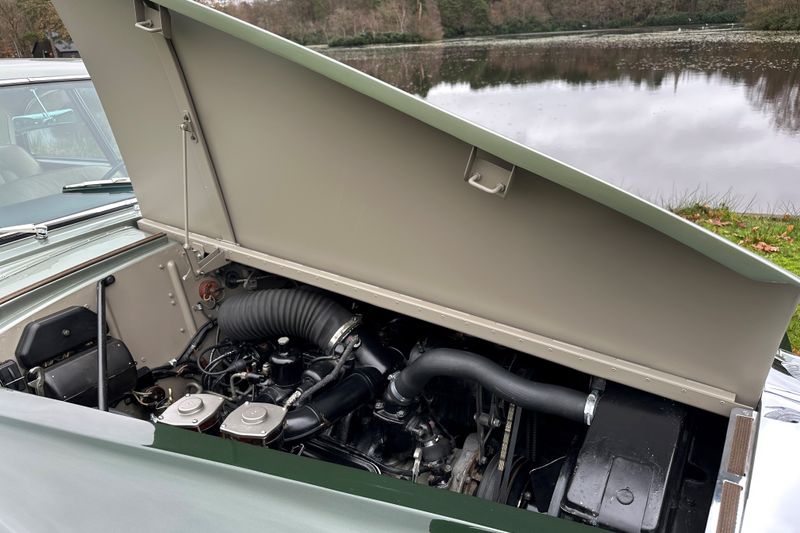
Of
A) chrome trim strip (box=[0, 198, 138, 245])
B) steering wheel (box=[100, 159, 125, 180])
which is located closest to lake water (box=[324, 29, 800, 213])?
steering wheel (box=[100, 159, 125, 180])

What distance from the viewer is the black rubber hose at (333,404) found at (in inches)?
67.9

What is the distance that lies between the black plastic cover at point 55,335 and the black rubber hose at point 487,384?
110cm

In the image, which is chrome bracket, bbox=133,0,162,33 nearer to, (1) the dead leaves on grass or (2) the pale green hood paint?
(2) the pale green hood paint

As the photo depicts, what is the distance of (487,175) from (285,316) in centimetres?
101

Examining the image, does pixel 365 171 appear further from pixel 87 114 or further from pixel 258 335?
pixel 87 114

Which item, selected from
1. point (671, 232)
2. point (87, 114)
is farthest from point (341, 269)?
point (87, 114)

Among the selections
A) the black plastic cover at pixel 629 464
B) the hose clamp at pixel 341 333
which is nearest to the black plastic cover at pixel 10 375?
the hose clamp at pixel 341 333

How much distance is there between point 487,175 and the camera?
142cm

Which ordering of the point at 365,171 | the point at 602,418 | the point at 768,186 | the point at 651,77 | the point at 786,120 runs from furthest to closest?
1. the point at 651,77
2. the point at 786,120
3. the point at 768,186
4. the point at 365,171
5. the point at 602,418

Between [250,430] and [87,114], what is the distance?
2385 mm

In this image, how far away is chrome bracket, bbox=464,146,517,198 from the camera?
4.58 feet

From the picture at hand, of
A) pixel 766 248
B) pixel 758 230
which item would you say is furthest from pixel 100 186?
pixel 758 230

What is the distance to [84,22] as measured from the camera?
1858 mm

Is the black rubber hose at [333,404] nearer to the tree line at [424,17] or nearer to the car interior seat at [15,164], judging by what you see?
the car interior seat at [15,164]
